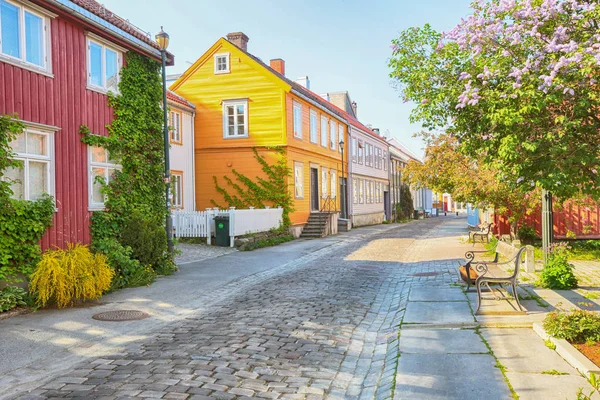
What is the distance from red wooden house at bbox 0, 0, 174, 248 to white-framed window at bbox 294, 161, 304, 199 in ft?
47.5

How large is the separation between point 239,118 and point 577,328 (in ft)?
70.8

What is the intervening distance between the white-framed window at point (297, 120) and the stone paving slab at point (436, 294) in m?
17.1

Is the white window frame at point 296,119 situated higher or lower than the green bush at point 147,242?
higher

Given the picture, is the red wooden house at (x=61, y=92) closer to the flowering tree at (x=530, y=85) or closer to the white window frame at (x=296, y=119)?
the flowering tree at (x=530, y=85)

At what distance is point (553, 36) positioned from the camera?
5539 mm

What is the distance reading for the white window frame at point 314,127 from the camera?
28.6 m

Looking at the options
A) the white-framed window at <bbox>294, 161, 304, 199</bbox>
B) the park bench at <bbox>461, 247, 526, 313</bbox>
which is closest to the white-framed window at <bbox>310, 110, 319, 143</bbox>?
the white-framed window at <bbox>294, 161, 304, 199</bbox>

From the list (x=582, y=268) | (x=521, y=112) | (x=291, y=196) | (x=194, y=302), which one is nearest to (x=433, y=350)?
(x=521, y=112)

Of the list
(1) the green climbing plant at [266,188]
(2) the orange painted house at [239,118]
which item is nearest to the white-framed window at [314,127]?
(2) the orange painted house at [239,118]

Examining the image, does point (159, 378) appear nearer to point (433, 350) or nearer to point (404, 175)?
point (433, 350)

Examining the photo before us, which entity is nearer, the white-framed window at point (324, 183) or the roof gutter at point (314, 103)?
the roof gutter at point (314, 103)

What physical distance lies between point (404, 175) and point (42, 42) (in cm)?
1881

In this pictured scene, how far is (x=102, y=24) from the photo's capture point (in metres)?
11.2

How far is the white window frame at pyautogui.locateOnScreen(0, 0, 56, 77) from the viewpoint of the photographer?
9.34m
